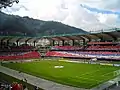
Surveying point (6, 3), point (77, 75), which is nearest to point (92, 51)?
point (77, 75)

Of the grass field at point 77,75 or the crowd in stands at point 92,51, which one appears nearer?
the grass field at point 77,75

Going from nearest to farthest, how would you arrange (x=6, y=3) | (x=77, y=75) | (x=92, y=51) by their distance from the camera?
(x=6, y=3), (x=77, y=75), (x=92, y=51)

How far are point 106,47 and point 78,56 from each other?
11722 millimetres

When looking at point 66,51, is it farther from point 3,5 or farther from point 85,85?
point 3,5

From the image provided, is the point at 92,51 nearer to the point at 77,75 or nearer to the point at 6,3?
the point at 77,75

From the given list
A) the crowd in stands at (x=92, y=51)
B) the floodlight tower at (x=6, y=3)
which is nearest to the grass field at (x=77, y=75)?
the floodlight tower at (x=6, y=3)

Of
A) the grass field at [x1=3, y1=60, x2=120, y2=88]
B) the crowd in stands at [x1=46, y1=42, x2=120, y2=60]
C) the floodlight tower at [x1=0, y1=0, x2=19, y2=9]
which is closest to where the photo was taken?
the floodlight tower at [x1=0, y1=0, x2=19, y2=9]

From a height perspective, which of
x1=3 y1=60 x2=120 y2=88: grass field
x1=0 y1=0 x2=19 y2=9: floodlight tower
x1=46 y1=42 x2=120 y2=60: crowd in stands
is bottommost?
x1=3 y1=60 x2=120 y2=88: grass field

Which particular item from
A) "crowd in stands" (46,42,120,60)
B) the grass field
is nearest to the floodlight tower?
the grass field

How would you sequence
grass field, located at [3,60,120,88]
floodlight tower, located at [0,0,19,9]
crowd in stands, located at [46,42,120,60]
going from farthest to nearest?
crowd in stands, located at [46,42,120,60] < grass field, located at [3,60,120,88] < floodlight tower, located at [0,0,19,9]

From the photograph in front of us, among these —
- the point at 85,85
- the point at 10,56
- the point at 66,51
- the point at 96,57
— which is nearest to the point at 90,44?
the point at 66,51

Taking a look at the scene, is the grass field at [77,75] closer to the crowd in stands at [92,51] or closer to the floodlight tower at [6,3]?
the floodlight tower at [6,3]

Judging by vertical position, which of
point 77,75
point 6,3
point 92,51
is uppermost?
point 6,3

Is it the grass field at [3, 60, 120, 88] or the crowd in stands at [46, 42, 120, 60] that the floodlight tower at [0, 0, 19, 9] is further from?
the crowd in stands at [46, 42, 120, 60]
